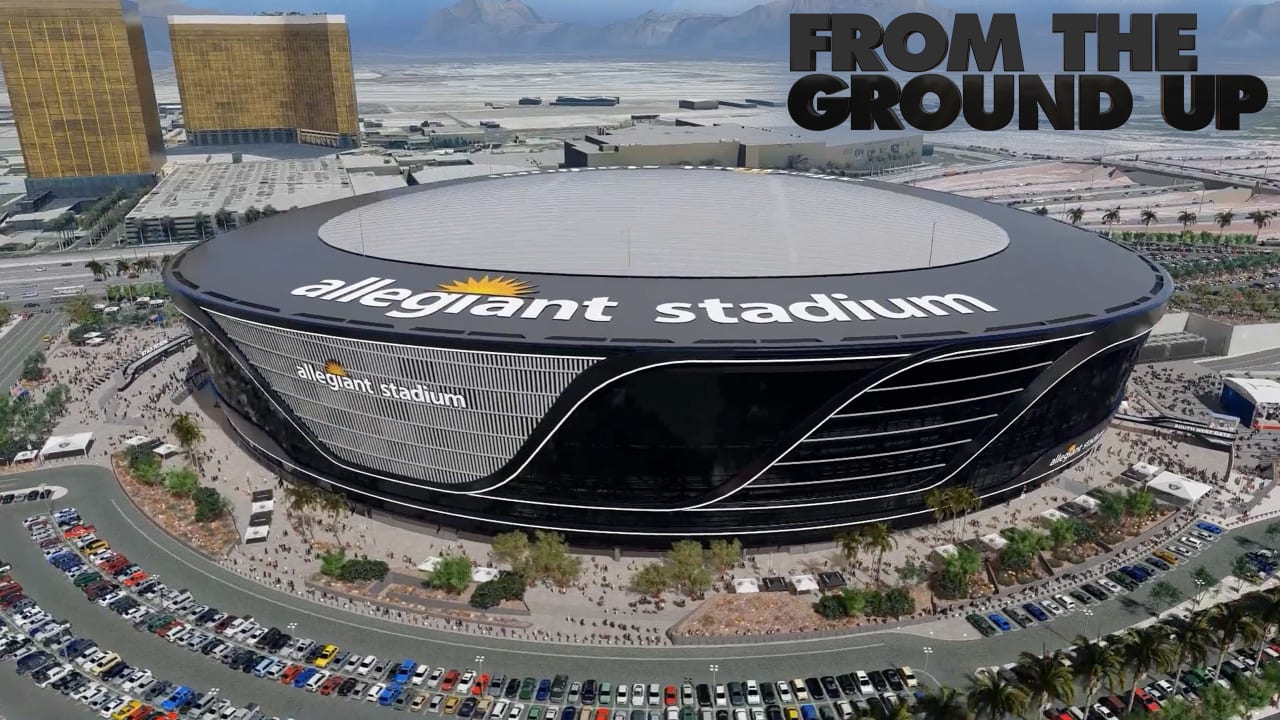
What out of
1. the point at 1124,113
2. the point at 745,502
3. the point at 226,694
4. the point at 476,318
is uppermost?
the point at 1124,113

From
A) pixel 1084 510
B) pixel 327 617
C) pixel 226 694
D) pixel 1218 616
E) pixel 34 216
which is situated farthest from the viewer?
pixel 34 216

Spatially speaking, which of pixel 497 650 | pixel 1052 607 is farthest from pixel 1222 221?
pixel 497 650

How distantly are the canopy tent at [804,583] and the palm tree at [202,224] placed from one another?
146 meters

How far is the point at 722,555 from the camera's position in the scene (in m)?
58.1

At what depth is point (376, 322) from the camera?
192 feet

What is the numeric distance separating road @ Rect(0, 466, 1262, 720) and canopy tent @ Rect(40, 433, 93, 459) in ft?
73.1

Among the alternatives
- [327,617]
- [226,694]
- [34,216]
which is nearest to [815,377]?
[327,617]

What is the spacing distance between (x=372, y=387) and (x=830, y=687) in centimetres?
3831

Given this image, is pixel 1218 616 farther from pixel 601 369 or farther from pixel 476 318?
pixel 476 318

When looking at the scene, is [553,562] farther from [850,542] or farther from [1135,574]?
[1135,574]

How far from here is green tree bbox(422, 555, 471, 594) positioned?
57.0 m

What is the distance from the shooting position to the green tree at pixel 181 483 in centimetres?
7012

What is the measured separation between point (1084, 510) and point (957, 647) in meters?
23.4

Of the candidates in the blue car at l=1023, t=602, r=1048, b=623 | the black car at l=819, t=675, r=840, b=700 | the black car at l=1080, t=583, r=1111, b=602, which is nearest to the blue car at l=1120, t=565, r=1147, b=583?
the black car at l=1080, t=583, r=1111, b=602
